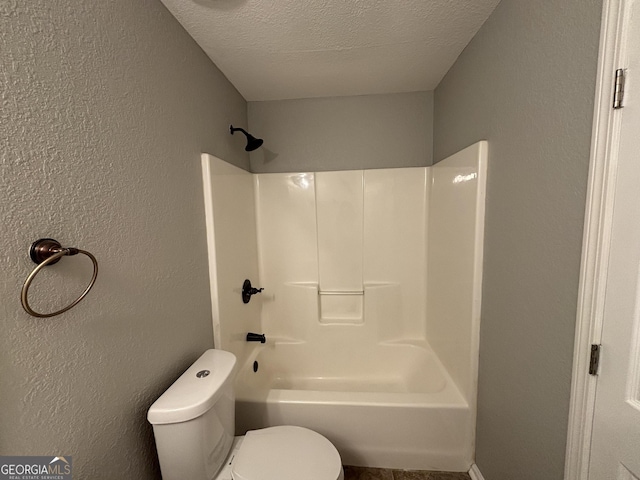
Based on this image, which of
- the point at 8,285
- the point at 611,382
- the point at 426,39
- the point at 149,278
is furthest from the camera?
the point at 426,39

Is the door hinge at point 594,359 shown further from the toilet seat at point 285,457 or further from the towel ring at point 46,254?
the towel ring at point 46,254

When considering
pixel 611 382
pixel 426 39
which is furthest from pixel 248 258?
pixel 611 382

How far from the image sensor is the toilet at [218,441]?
86 cm

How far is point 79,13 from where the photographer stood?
2.35ft

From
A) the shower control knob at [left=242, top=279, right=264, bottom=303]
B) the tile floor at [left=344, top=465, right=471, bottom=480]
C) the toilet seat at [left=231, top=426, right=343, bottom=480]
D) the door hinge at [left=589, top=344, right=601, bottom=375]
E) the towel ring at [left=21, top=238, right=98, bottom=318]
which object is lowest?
the tile floor at [left=344, top=465, right=471, bottom=480]

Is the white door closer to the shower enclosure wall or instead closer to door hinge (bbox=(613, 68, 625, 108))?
door hinge (bbox=(613, 68, 625, 108))

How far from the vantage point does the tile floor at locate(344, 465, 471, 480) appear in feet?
4.59

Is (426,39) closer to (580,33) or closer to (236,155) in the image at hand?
(580,33)

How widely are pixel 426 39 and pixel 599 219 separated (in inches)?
45.3

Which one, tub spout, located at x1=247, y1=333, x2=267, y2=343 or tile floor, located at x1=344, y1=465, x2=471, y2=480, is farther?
→ tub spout, located at x1=247, y1=333, x2=267, y2=343

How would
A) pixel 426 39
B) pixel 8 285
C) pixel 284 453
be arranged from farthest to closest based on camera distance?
1. pixel 426 39
2. pixel 284 453
3. pixel 8 285

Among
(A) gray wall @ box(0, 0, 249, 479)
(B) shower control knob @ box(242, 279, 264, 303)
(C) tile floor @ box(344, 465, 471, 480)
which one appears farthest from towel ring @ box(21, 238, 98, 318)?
(C) tile floor @ box(344, 465, 471, 480)

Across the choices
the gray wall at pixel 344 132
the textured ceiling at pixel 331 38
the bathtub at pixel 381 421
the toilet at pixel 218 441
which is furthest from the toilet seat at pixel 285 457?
the textured ceiling at pixel 331 38

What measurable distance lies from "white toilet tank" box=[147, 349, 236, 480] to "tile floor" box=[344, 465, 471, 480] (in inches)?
30.6
